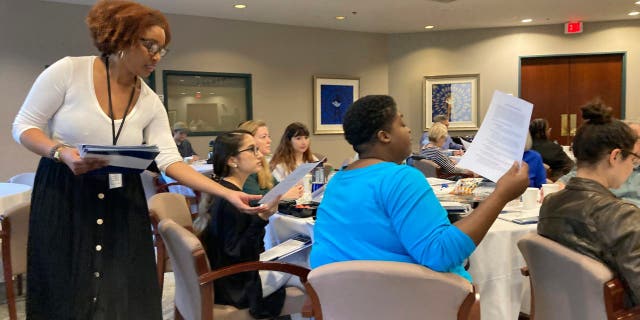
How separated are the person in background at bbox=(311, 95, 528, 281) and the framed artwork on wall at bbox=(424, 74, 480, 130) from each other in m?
8.50

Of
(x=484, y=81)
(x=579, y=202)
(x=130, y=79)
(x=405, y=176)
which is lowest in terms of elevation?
(x=579, y=202)

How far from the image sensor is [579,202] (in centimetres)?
170

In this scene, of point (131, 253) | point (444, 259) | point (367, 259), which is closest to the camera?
point (444, 259)

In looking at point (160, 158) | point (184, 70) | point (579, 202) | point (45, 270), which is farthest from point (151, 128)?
point (184, 70)

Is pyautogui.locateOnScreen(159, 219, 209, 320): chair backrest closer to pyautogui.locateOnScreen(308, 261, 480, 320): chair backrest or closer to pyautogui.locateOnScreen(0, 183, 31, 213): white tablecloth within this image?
pyautogui.locateOnScreen(308, 261, 480, 320): chair backrest

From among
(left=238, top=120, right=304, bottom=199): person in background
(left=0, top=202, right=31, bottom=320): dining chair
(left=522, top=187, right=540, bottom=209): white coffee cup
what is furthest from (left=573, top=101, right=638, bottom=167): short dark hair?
(left=0, top=202, right=31, bottom=320): dining chair

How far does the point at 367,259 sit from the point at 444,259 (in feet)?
0.72

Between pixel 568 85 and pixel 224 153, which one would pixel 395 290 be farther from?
pixel 568 85

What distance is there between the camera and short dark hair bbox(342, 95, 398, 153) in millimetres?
1469

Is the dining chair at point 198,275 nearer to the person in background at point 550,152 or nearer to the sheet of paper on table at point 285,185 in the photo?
the sheet of paper on table at point 285,185

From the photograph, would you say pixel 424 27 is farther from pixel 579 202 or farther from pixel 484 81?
pixel 579 202

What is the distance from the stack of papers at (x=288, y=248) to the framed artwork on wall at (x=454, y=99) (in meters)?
7.68

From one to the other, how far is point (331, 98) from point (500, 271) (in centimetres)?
731

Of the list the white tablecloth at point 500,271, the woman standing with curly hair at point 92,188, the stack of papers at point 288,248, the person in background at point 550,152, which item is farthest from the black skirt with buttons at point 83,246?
the person in background at point 550,152
